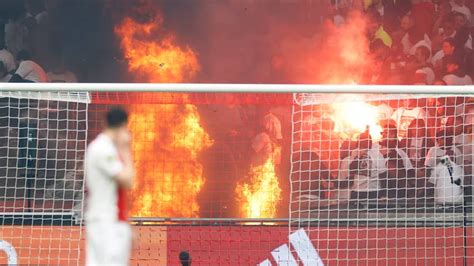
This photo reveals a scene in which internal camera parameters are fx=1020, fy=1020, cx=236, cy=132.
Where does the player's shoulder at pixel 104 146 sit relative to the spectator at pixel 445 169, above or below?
below

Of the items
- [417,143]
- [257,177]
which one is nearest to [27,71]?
[257,177]

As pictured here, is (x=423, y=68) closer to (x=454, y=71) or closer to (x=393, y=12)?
(x=454, y=71)

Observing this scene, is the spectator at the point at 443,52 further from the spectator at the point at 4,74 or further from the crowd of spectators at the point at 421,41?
the spectator at the point at 4,74

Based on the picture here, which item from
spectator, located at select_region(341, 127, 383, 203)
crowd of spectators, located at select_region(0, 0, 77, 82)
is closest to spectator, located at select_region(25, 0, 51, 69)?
crowd of spectators, located at select_region(0, 0, 77, 82)

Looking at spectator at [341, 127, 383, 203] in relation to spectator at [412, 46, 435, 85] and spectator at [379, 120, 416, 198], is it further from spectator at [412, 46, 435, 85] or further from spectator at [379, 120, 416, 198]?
spectator at [412, 46, 435, 85]

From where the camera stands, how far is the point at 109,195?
7754 mm

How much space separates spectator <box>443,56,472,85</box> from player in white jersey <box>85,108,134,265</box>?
8424 mm

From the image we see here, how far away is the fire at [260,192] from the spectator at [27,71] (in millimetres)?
3337

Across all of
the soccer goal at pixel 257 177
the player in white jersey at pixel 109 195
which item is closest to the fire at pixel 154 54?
the soccer goal at pixel 257 177

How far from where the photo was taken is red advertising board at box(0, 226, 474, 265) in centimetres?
1264

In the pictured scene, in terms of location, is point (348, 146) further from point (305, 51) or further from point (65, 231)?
point (65, 231)

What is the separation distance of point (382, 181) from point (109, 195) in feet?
21.5

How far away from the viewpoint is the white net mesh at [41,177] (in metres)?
12.6

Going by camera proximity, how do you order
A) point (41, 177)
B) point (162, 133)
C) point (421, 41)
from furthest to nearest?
point (421, 41), point (162, 133), point (41, 177)
